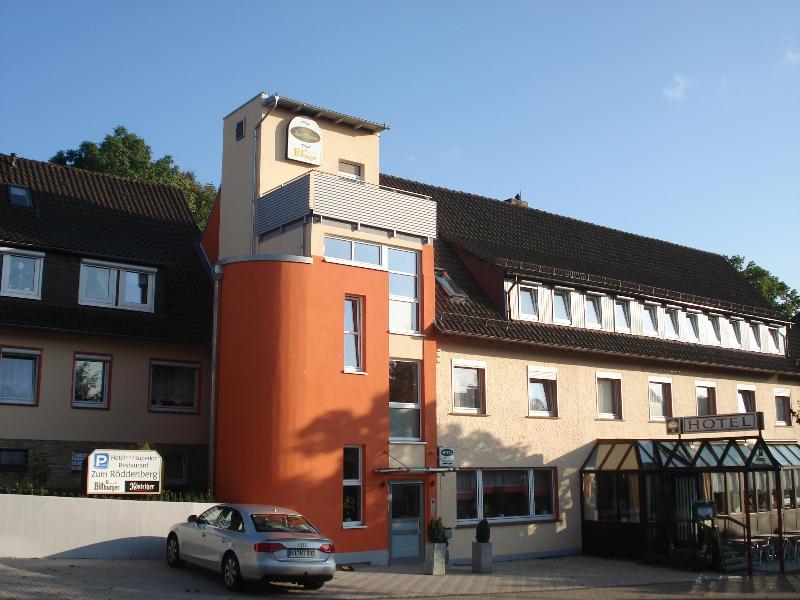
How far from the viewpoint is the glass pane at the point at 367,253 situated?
2211 centimetres

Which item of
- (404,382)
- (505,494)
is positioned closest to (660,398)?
(505,494)

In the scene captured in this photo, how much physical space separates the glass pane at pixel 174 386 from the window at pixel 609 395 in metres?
11.6

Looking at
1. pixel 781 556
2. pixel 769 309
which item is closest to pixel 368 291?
pixel 781 556

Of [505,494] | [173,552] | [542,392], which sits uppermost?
[542,392]

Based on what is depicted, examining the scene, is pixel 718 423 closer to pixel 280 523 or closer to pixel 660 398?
pixel 660 398

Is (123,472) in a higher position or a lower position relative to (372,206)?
lower

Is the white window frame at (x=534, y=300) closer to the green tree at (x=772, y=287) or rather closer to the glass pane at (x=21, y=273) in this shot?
the glass pane at (x=21, y=273)

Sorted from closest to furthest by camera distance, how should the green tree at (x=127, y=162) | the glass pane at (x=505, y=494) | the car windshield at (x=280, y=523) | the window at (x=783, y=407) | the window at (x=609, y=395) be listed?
the car windshield at (x=280, y=523)
the glass pane at (x=505, y=494)
the window at (x=609, y=395)
the window at (x=783, y=407)
the green tree at (x=127, y=162)

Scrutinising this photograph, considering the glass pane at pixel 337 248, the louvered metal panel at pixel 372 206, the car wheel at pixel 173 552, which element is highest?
the louvered metal panel at pixel 372 206

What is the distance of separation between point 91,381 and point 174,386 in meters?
2.20

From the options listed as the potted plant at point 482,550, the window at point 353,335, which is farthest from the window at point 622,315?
the window at point 353,335

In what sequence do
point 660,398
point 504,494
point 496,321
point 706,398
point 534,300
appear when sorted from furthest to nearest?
point 706,398, point 660,398, point 534,300, point 496,321, point 504,494

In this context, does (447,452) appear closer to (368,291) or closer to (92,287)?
(368,291)

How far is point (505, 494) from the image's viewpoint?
2442 centimetres
